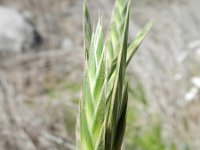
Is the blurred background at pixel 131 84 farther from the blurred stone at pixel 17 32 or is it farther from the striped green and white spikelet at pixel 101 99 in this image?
the striped green and white spikelet at pixel 101 99

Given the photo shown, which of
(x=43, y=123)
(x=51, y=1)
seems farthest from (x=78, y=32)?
(x=43, y=123)

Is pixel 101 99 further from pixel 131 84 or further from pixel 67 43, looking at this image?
pixel 67 43

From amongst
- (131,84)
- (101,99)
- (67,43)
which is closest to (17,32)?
(67,43)

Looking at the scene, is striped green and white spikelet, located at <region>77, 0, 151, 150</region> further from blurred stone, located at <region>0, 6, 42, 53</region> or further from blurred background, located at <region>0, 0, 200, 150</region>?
blurred stone, located at <region>0, 6, 42, 53</region>

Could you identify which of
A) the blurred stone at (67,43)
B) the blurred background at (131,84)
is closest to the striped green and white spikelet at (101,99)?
the blurred background at (131,84)

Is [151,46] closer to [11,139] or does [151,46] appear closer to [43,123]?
[43,123]
